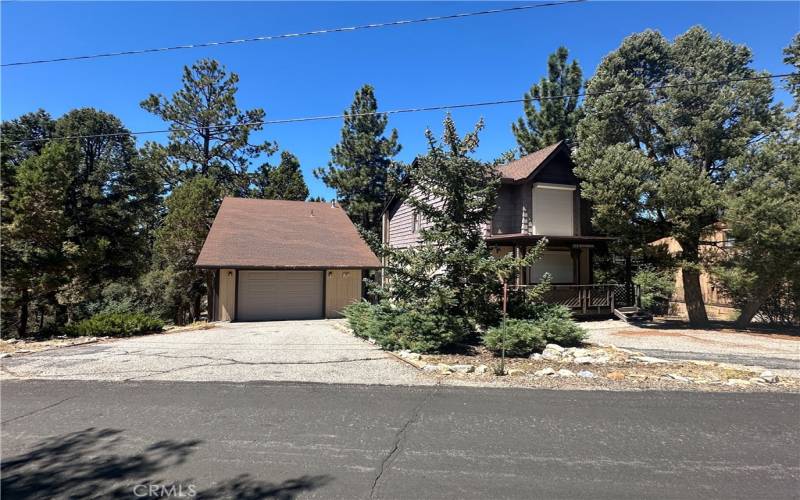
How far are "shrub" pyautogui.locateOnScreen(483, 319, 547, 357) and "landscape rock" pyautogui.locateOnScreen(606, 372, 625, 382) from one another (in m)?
1.90

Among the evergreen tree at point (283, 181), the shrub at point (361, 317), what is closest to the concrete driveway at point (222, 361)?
the shrub at point (361, 317)

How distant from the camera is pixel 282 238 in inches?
808

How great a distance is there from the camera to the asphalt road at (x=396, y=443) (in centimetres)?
364

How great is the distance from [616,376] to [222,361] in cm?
748

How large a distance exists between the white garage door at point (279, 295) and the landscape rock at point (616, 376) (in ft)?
44.5

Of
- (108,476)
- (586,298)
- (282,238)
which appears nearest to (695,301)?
(586,298)

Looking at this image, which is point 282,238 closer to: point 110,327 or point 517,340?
point 110,327

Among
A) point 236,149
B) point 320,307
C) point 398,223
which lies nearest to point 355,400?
point 320,307

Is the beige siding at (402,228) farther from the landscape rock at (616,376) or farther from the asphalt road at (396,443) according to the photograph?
the asphalt road at (396,443)

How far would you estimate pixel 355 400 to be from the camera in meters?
6.13

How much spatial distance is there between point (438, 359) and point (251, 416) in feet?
15.2

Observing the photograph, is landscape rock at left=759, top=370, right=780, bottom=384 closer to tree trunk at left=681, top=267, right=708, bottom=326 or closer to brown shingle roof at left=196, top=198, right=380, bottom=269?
tree trunk at left=681, top=267, right=708, bottom=326

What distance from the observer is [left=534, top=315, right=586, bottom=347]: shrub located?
33.6ft

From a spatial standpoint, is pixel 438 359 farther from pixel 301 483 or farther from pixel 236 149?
pixel 236 149
